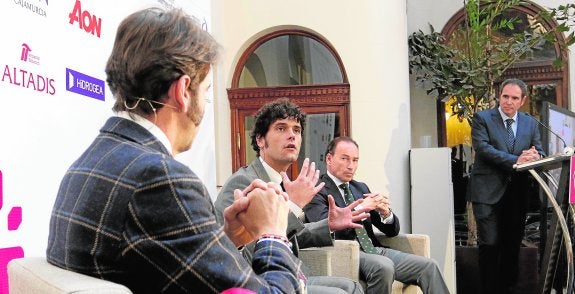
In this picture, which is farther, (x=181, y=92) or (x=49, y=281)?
(x=181, y=92)

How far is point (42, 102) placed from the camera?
2.46 meters

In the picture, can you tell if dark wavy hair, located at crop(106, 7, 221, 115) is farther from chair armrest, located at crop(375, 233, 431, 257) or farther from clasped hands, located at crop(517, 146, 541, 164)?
clasped hands, located at crop(517, 146, 541, 164)

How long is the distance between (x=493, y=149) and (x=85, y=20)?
2975 mm

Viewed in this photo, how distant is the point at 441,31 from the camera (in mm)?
7105

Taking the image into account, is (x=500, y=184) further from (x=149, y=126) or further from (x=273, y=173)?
(x=149, y=126)

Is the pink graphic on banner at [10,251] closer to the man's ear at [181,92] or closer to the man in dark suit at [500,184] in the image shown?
the man's ear at [181,92]

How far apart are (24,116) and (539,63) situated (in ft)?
19.7

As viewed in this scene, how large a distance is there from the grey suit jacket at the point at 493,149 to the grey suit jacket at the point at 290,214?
205 centimetres

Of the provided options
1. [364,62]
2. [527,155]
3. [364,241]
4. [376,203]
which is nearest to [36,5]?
[376,203]

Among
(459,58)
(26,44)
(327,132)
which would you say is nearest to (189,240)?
(26,44)

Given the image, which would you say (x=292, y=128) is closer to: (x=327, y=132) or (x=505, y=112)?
(x=505, y=112)

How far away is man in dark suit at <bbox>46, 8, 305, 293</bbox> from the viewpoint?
3.64 feet

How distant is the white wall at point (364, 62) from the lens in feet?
19.4

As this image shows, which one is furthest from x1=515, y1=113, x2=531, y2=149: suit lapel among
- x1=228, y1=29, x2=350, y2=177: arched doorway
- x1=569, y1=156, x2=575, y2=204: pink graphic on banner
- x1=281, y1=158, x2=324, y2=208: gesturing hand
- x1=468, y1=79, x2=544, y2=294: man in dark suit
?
x1=281, y1=158, x2=324, y2=208: gesturing hand
